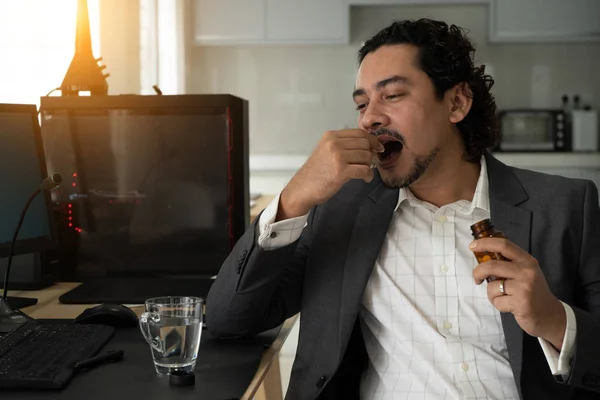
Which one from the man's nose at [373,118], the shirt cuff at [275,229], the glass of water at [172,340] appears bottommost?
the glass of water at [172,340]

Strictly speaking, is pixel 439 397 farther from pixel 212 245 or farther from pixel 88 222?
pixel 88 222

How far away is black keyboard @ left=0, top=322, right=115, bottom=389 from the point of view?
1.13 meters

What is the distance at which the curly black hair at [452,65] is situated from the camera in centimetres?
167

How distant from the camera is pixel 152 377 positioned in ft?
3.92

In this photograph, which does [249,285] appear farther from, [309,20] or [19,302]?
[309,20]

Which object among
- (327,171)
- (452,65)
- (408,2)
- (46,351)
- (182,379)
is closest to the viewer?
(182,379)

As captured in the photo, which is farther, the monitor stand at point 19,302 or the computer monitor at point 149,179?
the computer monitor at point 149,179

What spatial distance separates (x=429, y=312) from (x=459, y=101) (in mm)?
498

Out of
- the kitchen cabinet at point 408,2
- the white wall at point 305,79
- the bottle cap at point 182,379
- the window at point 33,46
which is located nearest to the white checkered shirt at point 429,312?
the bottle cap at point 182,379

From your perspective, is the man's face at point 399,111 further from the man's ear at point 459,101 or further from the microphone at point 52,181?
the microphone at point 52,181

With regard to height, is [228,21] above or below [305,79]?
above

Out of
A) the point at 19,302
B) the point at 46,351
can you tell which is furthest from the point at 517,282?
the point at 19,302

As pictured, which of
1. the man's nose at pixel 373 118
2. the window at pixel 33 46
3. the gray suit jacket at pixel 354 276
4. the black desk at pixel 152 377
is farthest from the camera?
the window at pixel 33 46

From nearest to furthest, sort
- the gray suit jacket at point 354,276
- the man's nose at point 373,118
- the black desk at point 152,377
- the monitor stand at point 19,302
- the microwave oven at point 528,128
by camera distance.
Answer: the black desk at point 152,377 < the gray suit jacket at point 354,276 < the man's nose at point 373,118 < the monitor stand at point 19,302 < the microwave oven at point 528,128
